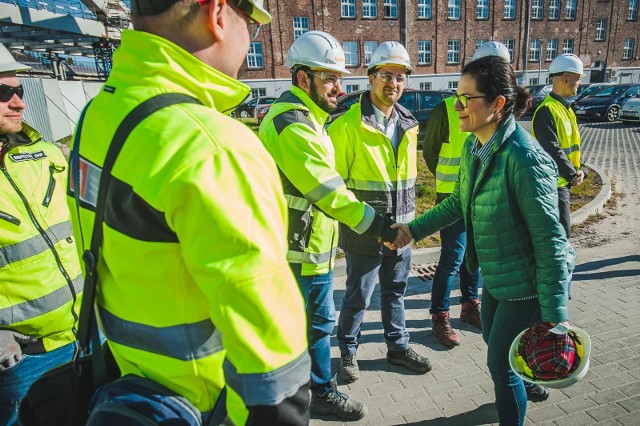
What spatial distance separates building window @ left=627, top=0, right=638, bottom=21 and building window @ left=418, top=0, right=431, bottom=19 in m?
20.4

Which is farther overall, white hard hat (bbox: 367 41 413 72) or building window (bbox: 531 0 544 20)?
building window (bbox: 531 0 544 20)

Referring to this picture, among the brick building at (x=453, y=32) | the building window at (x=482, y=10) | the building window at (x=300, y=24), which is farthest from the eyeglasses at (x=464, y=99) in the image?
the building window at (x=482, y=10)

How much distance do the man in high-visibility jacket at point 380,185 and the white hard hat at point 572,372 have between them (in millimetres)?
1251

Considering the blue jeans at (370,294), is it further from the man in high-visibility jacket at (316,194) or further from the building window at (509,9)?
the building window at (509,9)

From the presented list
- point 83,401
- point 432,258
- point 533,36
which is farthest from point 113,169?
point 533,36

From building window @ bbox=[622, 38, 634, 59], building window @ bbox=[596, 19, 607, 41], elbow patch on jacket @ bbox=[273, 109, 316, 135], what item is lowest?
elbow patch on jacket @ bbox=[273, 109, 316, 135]

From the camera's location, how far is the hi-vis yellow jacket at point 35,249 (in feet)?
6.61

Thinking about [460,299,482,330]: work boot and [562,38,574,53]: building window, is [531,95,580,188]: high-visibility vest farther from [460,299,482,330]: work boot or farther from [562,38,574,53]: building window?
[562,38,574,53]: building window

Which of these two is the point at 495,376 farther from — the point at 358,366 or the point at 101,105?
the point at 101,105

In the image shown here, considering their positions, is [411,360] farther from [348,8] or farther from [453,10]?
[453,10]

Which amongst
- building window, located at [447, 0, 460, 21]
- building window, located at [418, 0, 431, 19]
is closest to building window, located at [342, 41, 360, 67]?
building window, located at [418, 0, 431, 19]

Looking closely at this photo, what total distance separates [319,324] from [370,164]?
1.23 m

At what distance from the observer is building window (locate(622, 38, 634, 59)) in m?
38.8

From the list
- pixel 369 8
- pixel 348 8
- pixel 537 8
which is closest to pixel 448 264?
pixel 348 8
